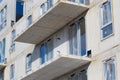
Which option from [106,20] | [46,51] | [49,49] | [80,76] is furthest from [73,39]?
[46,51]

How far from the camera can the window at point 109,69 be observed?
2050 centimetres

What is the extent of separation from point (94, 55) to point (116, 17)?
8.17ft

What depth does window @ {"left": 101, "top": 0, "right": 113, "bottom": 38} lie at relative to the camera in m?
21.2

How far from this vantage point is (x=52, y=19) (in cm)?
2489

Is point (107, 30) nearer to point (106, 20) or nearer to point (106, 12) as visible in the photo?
point (106, 20)

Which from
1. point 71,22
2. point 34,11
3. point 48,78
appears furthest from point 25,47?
point 71,22

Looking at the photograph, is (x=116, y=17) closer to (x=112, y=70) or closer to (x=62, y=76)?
(x=112, y=70)

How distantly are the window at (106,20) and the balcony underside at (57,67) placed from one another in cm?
177

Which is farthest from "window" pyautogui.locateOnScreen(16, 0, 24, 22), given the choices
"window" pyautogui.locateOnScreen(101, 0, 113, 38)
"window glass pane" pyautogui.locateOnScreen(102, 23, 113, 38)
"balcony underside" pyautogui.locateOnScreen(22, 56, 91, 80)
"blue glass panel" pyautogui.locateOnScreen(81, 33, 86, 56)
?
"window glass pane" pyautogui.locateOnScreen(102, 23, 113, 38)

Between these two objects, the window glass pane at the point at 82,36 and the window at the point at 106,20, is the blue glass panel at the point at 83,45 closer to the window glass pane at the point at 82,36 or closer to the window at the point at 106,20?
the window glass pane at the point at 82,36

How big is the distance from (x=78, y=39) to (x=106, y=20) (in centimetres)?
260

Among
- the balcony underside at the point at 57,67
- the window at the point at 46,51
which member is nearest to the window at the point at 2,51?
the window at the point at 46,51

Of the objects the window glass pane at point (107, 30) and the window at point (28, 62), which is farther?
the window at point (28, 62)

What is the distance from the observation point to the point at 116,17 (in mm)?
20625
